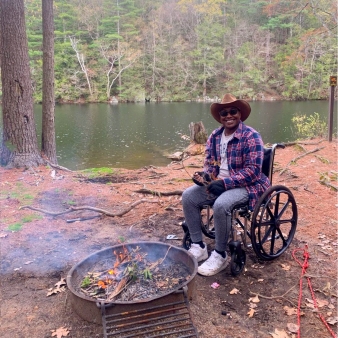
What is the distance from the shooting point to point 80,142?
15.5 m

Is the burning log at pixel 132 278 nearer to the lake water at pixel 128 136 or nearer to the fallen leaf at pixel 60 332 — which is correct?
the fallen leaf at pixel 60 332

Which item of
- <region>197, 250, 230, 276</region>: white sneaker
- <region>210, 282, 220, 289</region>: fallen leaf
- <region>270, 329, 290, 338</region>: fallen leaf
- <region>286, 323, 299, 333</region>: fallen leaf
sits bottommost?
<region>270, 329, 290, 338</region>: fallen leaf

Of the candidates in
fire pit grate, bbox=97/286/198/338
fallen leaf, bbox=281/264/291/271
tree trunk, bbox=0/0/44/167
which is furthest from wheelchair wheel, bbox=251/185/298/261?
tree trunk, bbox=0/0/44/167

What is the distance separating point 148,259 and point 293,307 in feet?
3.96

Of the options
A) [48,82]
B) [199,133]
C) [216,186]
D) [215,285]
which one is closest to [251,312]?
[215,285]

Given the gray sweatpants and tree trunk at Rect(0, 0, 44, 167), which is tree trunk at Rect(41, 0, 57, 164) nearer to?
tree trunk at Rect(0, 0, 44, 167)

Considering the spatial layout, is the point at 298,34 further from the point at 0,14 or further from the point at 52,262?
the point at 52,262

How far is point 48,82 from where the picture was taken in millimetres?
7406

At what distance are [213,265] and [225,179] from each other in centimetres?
75

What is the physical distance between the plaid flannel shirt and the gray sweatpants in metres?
0.07

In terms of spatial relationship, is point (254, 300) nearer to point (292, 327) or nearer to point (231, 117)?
point (292, 327)

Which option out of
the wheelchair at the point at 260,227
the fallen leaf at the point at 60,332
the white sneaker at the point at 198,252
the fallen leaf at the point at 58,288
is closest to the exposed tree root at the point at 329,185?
the wheelchair at the point at 260,227

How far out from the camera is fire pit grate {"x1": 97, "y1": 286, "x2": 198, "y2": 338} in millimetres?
2164

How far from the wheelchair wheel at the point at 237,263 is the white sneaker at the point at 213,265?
0.11 metres
